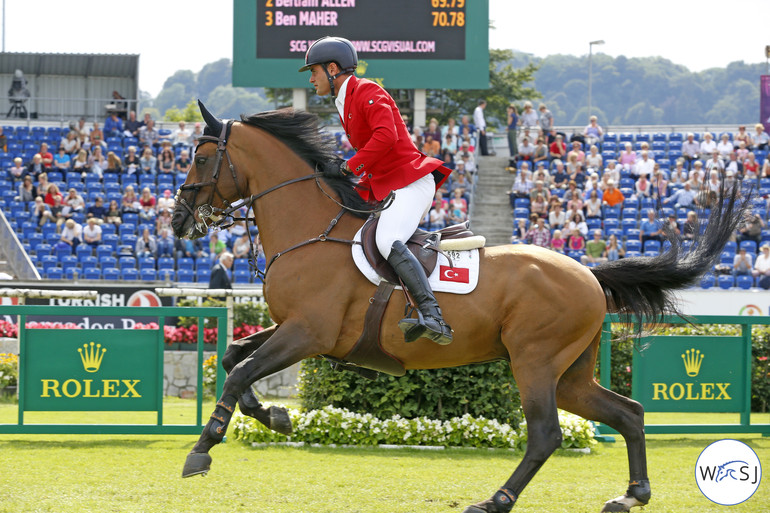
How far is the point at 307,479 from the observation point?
262 inches

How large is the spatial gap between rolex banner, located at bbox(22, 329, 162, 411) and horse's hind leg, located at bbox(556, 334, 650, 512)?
178 inches

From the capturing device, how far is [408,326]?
4.96 m

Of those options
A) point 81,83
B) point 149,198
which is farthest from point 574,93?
point 149,198

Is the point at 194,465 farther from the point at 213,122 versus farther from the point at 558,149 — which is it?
the point at 558,149

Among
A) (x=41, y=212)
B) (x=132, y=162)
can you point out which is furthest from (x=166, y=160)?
(x=41, y=212)

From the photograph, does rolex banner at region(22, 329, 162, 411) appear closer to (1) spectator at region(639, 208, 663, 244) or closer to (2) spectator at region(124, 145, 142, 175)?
(1) spectator at region(639, 208, 663, 244)

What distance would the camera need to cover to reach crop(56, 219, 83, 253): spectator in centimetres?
1778

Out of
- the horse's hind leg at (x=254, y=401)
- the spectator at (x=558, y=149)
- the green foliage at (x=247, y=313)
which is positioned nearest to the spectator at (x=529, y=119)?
the spectator at (x=558, y=149)

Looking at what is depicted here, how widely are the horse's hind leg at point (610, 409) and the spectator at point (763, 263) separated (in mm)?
11228

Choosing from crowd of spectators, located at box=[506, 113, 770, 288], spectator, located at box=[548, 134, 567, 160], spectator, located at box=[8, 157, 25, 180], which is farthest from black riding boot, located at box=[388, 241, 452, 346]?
spectator, located at box=[8, 157, 25, 180]

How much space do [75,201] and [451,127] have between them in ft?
29.7

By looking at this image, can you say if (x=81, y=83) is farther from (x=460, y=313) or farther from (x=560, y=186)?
(x=460, y=313)

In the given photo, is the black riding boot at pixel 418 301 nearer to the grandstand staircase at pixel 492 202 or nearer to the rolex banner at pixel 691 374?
the rolex banner at pixel 691 374

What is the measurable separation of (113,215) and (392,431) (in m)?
12.5
